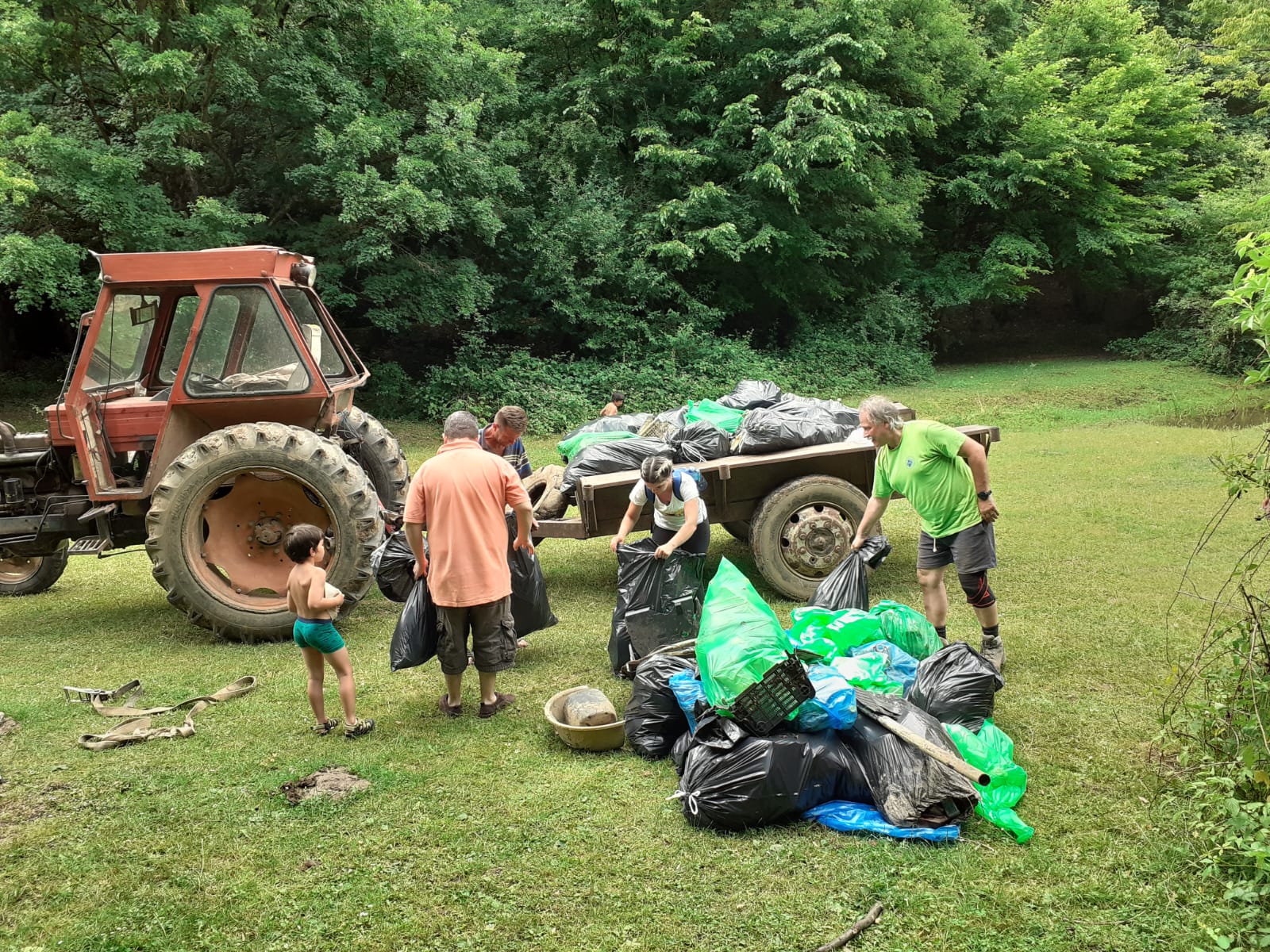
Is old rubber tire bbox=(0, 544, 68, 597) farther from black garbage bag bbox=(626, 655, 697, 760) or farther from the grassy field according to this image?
black garbage bag bbox=(626, 655, 697, 760)

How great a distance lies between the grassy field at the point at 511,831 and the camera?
2896 mm

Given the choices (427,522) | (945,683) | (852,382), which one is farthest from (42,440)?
(852,382)

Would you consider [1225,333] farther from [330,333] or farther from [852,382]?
[330,333]

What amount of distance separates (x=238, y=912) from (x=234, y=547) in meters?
3.45

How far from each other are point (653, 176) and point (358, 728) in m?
15.8

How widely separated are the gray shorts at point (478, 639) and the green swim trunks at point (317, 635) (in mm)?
517

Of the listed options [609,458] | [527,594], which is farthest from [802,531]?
[527,594]

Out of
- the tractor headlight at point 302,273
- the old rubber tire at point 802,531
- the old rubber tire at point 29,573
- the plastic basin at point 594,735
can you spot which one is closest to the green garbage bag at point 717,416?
the old rubber tire at point 802,531

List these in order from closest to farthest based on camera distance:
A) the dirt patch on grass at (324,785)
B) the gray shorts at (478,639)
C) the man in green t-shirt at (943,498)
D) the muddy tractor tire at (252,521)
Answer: the dirt patch on grass at (324,785), the gray shorts at (478,639), the man in green t-shirt at (943,498), the muddy tractor tire at (252,521)

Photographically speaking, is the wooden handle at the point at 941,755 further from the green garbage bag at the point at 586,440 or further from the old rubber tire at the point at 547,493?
the green garbage bag at the point at 586,440

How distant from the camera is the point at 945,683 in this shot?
3916 millimetres

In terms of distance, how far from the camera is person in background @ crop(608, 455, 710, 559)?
486cm

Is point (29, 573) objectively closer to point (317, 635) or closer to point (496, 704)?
point (317, 635)

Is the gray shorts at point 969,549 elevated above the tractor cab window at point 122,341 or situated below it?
below
